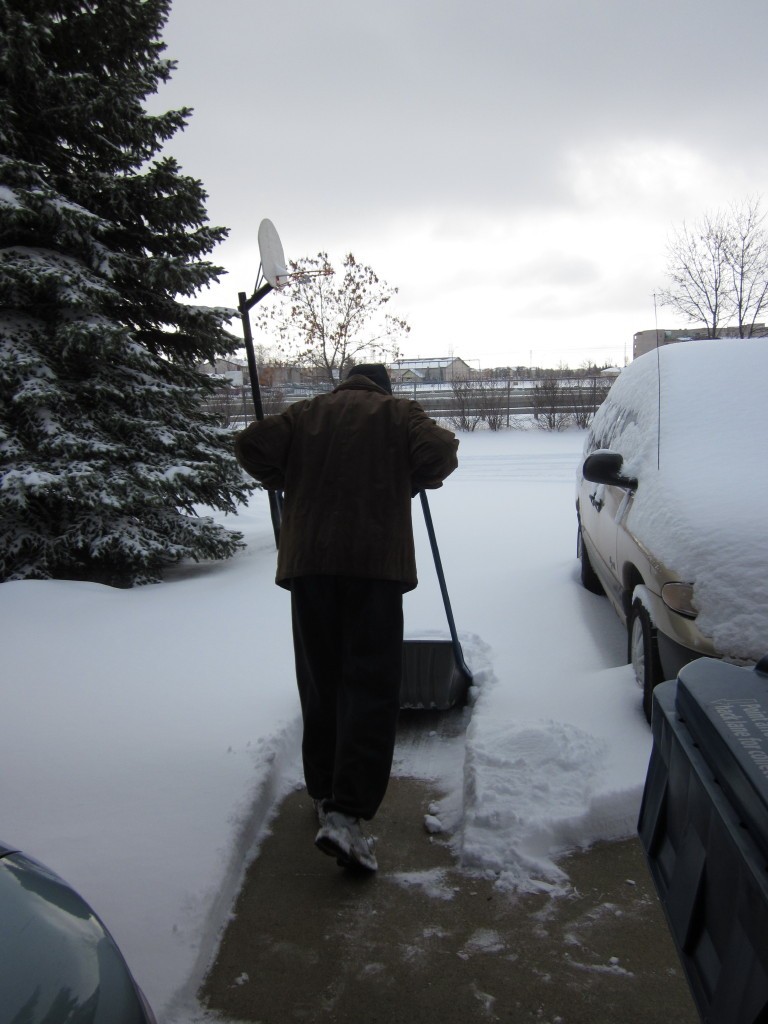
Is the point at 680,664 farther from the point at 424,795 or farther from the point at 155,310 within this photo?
the point at 155,310

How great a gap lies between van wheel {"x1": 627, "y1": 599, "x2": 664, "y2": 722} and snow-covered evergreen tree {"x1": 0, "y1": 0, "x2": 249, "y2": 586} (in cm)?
446

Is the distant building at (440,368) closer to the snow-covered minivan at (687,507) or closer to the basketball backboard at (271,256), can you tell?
the basketball backboard at (271,256)

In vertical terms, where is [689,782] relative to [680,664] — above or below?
above

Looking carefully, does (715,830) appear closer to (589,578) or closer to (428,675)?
(428,675)

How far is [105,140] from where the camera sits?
7.55 metres

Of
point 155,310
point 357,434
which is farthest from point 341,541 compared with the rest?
point 155,310

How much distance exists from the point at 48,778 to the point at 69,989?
207cm

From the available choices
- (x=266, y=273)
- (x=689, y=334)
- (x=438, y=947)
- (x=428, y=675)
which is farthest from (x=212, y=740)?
(x=689, y=334)

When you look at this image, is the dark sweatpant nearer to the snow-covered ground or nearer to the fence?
the snow-covered ground

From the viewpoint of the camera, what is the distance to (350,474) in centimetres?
245

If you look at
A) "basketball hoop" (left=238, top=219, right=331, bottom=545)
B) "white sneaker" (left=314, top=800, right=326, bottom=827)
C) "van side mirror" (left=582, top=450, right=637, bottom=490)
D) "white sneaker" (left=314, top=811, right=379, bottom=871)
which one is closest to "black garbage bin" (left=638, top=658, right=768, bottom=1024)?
"white sneaker" (left=314, top=811, right=379, bottom=871)

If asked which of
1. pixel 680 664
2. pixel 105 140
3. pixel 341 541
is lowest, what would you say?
pixel 680 664

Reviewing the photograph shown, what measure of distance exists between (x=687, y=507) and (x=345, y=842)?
1855 mm

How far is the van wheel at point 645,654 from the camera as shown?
3.16 meters
